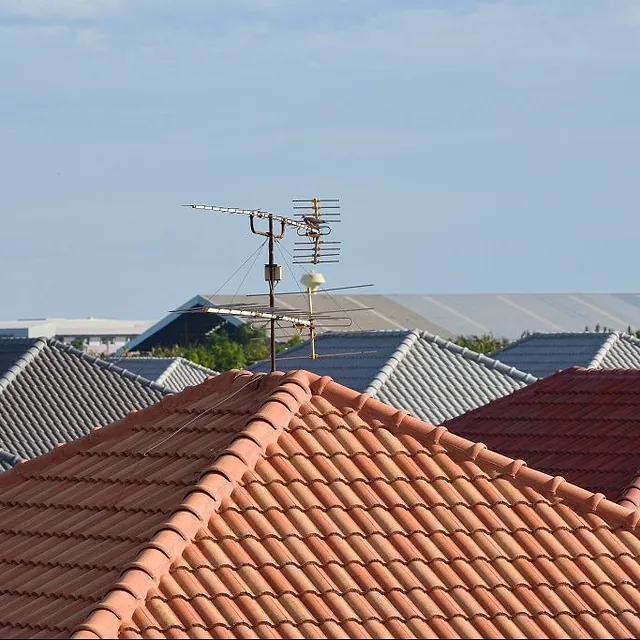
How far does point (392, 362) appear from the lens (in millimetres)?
40844

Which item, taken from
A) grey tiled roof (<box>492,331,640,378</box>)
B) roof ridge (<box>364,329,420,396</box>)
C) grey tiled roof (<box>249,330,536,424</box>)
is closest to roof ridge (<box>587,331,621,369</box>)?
grey tiled roof (<box>492,331,640,378</box>)

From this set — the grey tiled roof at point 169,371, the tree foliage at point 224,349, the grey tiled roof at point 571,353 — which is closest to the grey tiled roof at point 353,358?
the grey tiled roof at point 571,353

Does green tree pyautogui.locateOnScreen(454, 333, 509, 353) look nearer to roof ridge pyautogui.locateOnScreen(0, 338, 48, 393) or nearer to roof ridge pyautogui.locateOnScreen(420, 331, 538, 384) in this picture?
roof ridge pyautogui.locateOnScreen(420, 331, 538, 384)

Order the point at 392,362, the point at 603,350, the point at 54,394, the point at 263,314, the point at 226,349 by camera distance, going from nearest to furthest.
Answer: the point at 263,314 < the point at 54,394 < the point at 392,362 < the point at 603,350 < the point at 226,349

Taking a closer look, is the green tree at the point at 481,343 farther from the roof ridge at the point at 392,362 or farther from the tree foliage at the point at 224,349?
the roof ridge at the point at 392,362

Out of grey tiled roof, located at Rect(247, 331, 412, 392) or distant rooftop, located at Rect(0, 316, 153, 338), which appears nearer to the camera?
grey tiled roof, located at Rect(247, 331, 412, 392)

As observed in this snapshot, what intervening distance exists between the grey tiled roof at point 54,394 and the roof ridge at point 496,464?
19.4 metres

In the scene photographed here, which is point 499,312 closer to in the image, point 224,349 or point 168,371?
point 224,349

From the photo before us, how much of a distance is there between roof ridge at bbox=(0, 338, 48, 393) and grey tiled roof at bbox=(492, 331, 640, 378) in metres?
15.4

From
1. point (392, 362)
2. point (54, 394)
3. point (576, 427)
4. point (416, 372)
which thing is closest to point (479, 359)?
point (416, 372)

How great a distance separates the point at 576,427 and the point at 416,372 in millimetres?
21789

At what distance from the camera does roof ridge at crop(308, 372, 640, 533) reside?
1439 cm

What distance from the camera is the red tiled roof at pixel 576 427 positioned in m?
17.9

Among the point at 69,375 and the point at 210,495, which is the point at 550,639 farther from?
the point at 69,375
